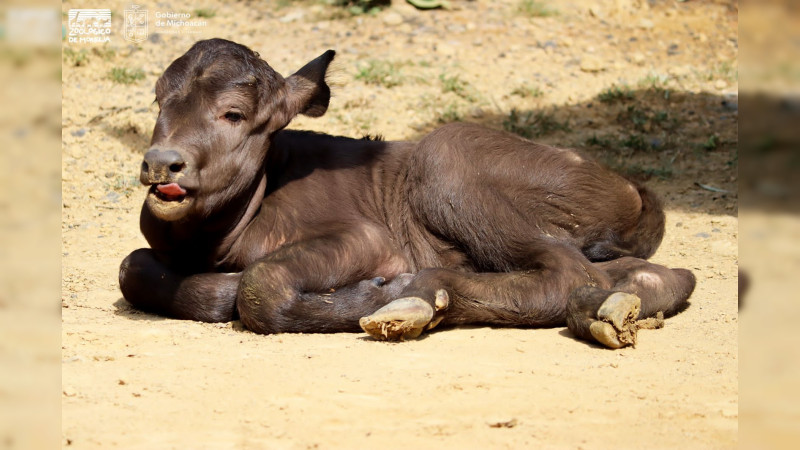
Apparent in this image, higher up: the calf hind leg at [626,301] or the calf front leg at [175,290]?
the calf hind leg at [626,301]

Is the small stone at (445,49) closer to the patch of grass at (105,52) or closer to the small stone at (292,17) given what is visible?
the small stone at (292,17)

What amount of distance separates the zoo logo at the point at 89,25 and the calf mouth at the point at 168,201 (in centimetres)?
700

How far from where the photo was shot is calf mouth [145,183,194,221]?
5.13m

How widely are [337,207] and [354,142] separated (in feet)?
2.26

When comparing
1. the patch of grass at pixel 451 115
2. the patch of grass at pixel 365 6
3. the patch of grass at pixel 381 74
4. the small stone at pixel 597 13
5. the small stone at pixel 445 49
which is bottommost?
the patch of grass at pixel 451 115

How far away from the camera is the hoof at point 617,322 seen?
488 centimetres

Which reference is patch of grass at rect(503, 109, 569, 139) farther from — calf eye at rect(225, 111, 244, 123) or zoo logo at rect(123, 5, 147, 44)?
zoo logo at rect(123, 5, 147, 44)

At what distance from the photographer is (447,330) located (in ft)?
17.7

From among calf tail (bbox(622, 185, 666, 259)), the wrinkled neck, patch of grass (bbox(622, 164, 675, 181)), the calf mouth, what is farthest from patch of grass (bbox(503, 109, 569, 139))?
the calf mouth

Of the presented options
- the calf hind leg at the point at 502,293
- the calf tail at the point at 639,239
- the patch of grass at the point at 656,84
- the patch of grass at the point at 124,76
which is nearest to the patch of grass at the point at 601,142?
the patch of grass at the point at 656,84

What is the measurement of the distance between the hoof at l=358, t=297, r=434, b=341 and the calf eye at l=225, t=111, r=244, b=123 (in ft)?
5.15

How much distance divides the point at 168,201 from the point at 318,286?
1.06 metres

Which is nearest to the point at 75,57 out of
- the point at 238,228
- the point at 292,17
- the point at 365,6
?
the point at 292,17

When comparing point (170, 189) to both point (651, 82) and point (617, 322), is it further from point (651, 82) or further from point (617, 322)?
point (651, 82)
